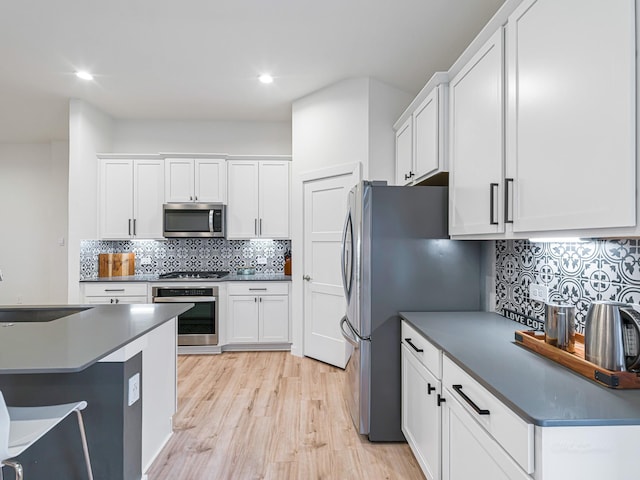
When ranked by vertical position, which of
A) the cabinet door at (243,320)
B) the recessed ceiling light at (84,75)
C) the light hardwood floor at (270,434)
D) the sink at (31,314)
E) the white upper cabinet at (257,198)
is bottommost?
the light hardwood floor at (270,434)

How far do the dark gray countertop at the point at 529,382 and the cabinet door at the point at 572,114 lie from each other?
1.65 feet

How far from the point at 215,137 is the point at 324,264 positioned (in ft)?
8.09

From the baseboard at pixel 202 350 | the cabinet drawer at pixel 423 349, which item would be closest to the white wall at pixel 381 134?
the cabinet drawer at pixel 423 349

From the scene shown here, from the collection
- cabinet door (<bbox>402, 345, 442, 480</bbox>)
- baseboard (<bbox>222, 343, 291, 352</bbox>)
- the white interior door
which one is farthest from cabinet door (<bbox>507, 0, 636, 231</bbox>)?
baseboard (<bbox>222, 343, 291, 352</bbox>)

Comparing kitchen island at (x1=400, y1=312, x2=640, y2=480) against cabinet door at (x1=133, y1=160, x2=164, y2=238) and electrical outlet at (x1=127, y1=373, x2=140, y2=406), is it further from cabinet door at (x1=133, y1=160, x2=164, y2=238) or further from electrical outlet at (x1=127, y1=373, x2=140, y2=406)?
cabinet door at (x1=133, y1=160, x2=164, y2=238)

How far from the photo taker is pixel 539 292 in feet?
6.19

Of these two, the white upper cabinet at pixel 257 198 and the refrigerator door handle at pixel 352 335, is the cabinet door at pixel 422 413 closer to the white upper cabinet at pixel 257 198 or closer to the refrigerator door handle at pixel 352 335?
the refrigerator door handle at pixel 352 335

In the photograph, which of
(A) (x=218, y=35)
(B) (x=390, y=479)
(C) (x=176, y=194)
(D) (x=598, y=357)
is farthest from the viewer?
(C) (x=176, y=194)

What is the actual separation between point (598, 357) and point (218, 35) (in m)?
3.06

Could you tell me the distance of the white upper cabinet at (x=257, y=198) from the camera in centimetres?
445

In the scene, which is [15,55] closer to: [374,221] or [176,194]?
[176,194]

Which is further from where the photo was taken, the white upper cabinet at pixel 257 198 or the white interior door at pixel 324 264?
the white upper cabinet at pixel 257 198

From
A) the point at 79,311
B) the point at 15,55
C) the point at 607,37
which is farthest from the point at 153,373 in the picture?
the point at 15,55

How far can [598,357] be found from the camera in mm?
1206
